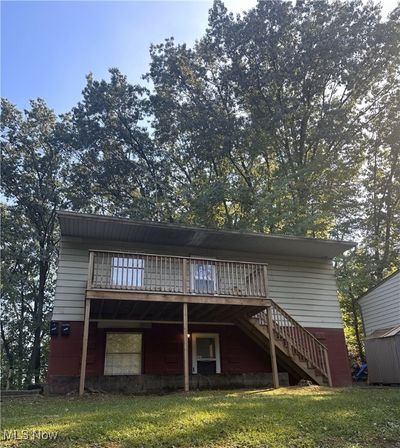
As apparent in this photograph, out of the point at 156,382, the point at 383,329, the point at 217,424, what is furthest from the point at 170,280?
the point at 383,329

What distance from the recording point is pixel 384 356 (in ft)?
39.4

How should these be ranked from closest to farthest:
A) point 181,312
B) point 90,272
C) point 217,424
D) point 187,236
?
1. point 217,424
2. point 90,272
3. point 181,312
4. point 187,236

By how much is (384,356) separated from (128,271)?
8279 millimetres

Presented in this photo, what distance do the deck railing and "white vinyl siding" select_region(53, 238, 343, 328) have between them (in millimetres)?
1177

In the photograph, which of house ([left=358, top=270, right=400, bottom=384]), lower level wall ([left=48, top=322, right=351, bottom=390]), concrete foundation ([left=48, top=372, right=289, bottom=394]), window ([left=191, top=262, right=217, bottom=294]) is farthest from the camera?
house ([left=358, top=270, right=400, bottom=384])

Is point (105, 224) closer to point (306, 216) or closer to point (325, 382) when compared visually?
point (325, 382)

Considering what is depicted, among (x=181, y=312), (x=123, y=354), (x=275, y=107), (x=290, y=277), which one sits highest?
(x=275, y=107)

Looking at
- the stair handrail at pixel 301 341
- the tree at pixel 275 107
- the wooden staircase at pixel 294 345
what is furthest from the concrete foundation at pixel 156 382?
the tree at pixel 275 107

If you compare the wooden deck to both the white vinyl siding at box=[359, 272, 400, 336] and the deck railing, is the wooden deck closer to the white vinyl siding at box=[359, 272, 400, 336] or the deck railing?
the deck railing

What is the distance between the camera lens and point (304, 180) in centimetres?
1923

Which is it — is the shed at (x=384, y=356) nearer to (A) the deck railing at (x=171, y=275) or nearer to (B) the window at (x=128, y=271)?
(A) the deck railing at (x=171, y=275)

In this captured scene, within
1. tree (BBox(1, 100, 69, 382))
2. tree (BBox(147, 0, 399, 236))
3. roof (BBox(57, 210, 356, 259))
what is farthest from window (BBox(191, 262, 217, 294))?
tree (BBox(1, 100, 69, 382))

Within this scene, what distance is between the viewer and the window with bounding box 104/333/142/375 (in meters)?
11.1

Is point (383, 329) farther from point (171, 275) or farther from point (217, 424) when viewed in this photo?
point (217, 424)
